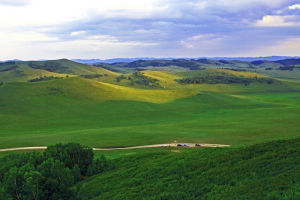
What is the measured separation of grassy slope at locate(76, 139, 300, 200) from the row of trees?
1.99 m

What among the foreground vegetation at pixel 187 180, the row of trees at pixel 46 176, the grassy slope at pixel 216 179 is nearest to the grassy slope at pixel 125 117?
the row of trees at pixel 46 176

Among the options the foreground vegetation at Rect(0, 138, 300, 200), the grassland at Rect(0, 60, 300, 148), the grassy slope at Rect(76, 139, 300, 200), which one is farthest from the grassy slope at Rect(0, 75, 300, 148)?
the foreground vegetation at Rect(0, 138, 300, 200)

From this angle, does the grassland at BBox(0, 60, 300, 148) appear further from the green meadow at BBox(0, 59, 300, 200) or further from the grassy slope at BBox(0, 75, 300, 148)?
the green meadow at BBox(0, 59, 300, 200)

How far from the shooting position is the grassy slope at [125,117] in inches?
2506

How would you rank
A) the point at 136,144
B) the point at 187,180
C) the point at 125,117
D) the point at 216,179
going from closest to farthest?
the point at 216,179
the point at 187,180
the point at 136,144
the point at 125,117

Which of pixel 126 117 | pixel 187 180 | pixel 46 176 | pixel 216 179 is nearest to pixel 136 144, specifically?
pixel 46 176

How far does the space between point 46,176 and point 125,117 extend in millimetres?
79907

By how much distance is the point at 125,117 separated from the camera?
343 feet

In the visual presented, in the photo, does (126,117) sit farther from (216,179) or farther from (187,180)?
(216,179)

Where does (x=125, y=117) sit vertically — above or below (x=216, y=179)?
below

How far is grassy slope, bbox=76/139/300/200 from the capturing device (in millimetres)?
17250

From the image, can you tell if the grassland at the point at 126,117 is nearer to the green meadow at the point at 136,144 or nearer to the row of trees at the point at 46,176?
the green meadow at the point at 136,144

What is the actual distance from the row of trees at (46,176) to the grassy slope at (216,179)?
1.99 meters

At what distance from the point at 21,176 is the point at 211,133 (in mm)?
47871
